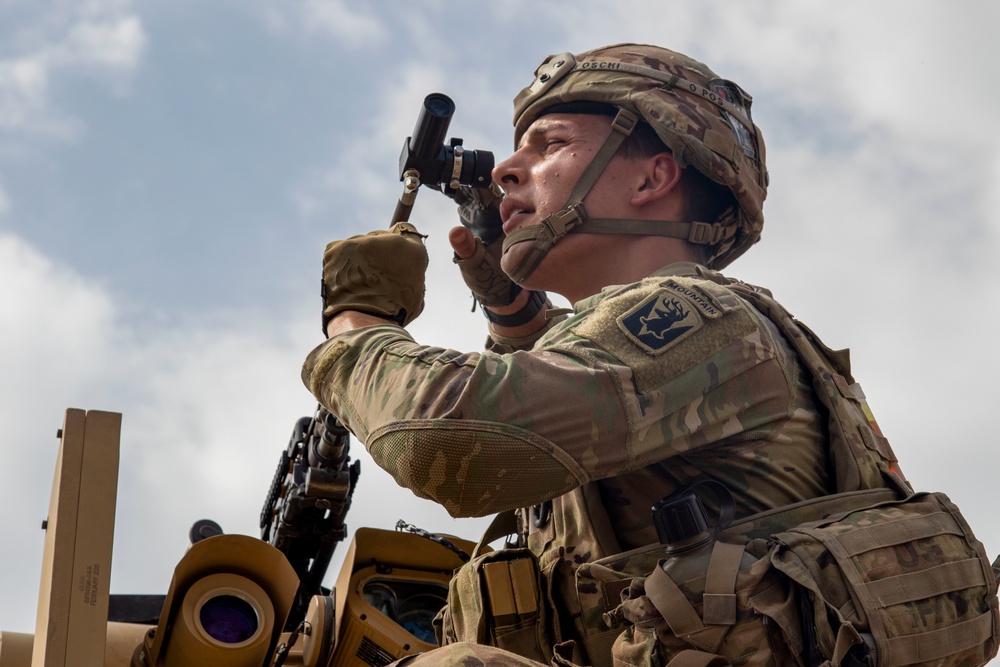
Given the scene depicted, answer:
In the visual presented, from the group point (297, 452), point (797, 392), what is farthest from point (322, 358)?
point (297, 452)

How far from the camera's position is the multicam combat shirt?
3.44 metres

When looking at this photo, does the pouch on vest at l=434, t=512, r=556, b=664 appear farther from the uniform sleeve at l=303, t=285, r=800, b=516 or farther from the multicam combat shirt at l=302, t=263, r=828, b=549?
the uniform sleeve at l=303, t=285, r=800, b=516

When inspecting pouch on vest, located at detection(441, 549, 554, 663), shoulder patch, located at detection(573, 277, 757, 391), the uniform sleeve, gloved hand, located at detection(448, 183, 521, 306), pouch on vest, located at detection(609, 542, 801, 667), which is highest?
gloved hand, located at detection(448, 183, 521, 306)

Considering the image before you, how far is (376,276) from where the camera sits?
4.05 metres

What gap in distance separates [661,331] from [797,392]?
1.74ft

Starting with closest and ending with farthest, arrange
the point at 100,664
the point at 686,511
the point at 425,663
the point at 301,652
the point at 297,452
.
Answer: the point at 425,663 < the point at 686,511 < the point at 100,664 < the point at 301,652 < the point at 297,452

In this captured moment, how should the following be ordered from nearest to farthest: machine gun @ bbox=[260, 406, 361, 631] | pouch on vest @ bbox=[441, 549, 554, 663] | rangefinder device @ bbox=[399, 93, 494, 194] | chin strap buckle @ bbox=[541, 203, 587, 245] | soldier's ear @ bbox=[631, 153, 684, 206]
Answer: pouch on vest @ bbox=[441, 549, 554, 663], chin strap buckle @ bbox=[541, 203, 587, 245], soldier's ear @ bbox=[631, 153, 684, 206], rangefinder device @ bbox=[399, 93, 494, 194], machine gun @ bbox=[260, 406, 361, 631]

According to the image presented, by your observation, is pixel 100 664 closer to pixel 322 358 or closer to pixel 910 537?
pixel 322 358

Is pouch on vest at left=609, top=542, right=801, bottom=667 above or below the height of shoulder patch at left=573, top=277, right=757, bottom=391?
below

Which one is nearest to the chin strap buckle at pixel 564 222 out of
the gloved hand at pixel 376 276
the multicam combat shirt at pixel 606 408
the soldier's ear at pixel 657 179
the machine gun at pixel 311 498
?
the soldier's ear at pixel 657 179

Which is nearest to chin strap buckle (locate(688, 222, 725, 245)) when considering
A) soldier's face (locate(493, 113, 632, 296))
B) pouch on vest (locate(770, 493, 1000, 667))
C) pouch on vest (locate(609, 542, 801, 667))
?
soldier's face (locate(493, 113, 632, 296))

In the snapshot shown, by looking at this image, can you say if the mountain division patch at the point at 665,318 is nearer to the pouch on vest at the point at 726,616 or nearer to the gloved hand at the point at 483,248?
the pouch on vest at the point at 726,616

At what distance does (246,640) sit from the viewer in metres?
5.05

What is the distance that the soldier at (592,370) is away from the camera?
11.3 feet
